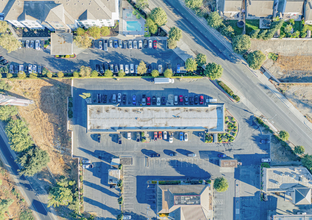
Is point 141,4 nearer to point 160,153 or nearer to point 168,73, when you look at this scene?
point 168,73

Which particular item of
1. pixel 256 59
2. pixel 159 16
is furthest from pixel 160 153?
pixel 159 16

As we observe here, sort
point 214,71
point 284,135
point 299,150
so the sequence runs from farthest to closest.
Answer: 1. point 284,135
2. point 299,150
3. point 214,71

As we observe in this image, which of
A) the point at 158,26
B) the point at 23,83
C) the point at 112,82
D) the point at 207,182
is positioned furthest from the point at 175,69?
the point at 23,83

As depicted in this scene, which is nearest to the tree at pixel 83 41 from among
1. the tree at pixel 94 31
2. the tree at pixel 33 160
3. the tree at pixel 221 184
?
the tree at pixel 94 31

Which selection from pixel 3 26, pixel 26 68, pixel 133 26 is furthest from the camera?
pixel 26 68

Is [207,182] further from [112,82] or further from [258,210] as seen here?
[112,82]

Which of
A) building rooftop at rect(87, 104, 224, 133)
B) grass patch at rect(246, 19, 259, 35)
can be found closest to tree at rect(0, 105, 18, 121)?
building rooftop at rect(87, 104, 224, 133)

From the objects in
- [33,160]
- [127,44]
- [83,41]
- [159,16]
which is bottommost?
[33,160]

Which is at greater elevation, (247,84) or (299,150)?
(247,84)
